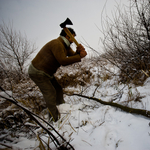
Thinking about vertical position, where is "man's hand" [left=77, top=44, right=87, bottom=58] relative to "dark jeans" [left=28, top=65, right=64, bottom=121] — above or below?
above

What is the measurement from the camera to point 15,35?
855 cm

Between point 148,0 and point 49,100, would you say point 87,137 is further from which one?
point 148,0

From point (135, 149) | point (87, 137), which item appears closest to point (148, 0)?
point (135, 149)

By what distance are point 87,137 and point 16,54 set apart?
10.5 m

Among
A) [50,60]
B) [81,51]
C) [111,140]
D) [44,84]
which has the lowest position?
[111,140]

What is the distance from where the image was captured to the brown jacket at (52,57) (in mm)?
1139

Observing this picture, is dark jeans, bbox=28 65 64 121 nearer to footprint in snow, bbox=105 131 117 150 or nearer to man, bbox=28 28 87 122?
man, bbox=28 28 87 122

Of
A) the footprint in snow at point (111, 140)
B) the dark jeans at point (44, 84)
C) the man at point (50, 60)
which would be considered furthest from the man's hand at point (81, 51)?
the footprint in snow at point (111, 140)

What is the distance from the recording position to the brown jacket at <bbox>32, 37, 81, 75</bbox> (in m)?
1.14

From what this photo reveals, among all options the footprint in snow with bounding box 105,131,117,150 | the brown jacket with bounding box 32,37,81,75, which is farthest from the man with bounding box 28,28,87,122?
the footprint in snow with bounding box 105,131,117,150

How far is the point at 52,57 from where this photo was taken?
1.27m

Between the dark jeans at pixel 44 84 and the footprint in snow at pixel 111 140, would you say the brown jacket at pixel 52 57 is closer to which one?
the dark jeans at pixel 44 84

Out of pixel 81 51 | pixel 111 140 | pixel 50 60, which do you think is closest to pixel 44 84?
pixel 50 60

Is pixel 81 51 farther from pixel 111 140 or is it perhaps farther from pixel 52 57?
pixel 111 140
